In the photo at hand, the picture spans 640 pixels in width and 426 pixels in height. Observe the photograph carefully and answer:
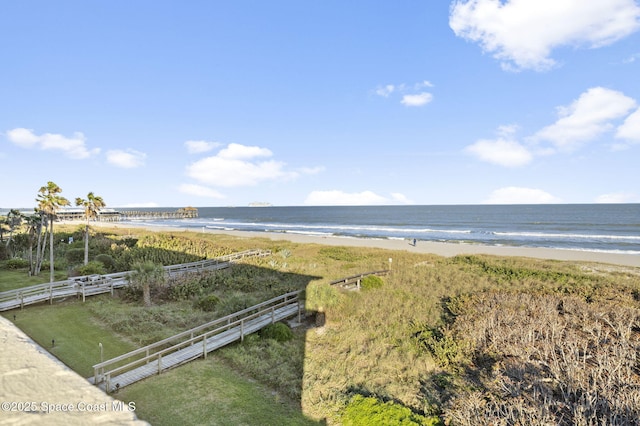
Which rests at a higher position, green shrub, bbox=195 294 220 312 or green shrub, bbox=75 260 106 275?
green shrub, bbox=75 260 106 275

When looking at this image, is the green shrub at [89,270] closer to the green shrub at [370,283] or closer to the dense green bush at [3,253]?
the dense green bush at [3,253]

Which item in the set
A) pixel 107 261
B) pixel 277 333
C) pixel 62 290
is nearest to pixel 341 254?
pixel 107 261

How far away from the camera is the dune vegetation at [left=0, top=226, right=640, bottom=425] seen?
7.70 meters

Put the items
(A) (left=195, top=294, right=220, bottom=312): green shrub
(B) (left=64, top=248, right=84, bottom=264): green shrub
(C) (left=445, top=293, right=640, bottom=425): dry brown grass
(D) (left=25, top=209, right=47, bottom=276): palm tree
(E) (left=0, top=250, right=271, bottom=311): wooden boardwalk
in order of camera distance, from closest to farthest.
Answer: (C) (left=445, top=293, right=640, bottom=425): dry brown grass → (E) (left=0, top=250, right=271, bottom=311): wooden boardwalk → (A) (left=195, top=294, right=220, bottom=312): green shrub → (D) (left=25, top=209, right=47, bottom=276): palm tree → (B) (left=64, top=248, right=84, bottom=264): green shrub

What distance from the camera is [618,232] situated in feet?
209

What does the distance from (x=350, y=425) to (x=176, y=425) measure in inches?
165

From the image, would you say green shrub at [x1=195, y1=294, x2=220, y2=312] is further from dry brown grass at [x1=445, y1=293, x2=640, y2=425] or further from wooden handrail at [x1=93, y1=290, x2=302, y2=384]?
dry brown grass at [x1=445, y1=293, x2=640, y2=425]

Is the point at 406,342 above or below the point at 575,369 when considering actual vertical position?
below

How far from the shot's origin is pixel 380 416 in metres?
7.18

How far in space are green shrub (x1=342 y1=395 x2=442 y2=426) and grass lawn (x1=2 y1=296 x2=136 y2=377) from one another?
26.9 feet

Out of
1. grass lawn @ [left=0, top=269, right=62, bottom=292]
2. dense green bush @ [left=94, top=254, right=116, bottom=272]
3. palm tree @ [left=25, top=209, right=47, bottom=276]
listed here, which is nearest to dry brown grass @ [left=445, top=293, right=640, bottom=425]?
dense green bush @ [left=94, top=254, right=116, bottom=272]

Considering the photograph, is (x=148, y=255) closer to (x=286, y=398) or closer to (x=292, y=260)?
(x=292, y=260)

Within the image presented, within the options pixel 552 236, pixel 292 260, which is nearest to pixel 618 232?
pixel 552 236

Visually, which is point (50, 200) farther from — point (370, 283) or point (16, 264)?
point (370, 283)
